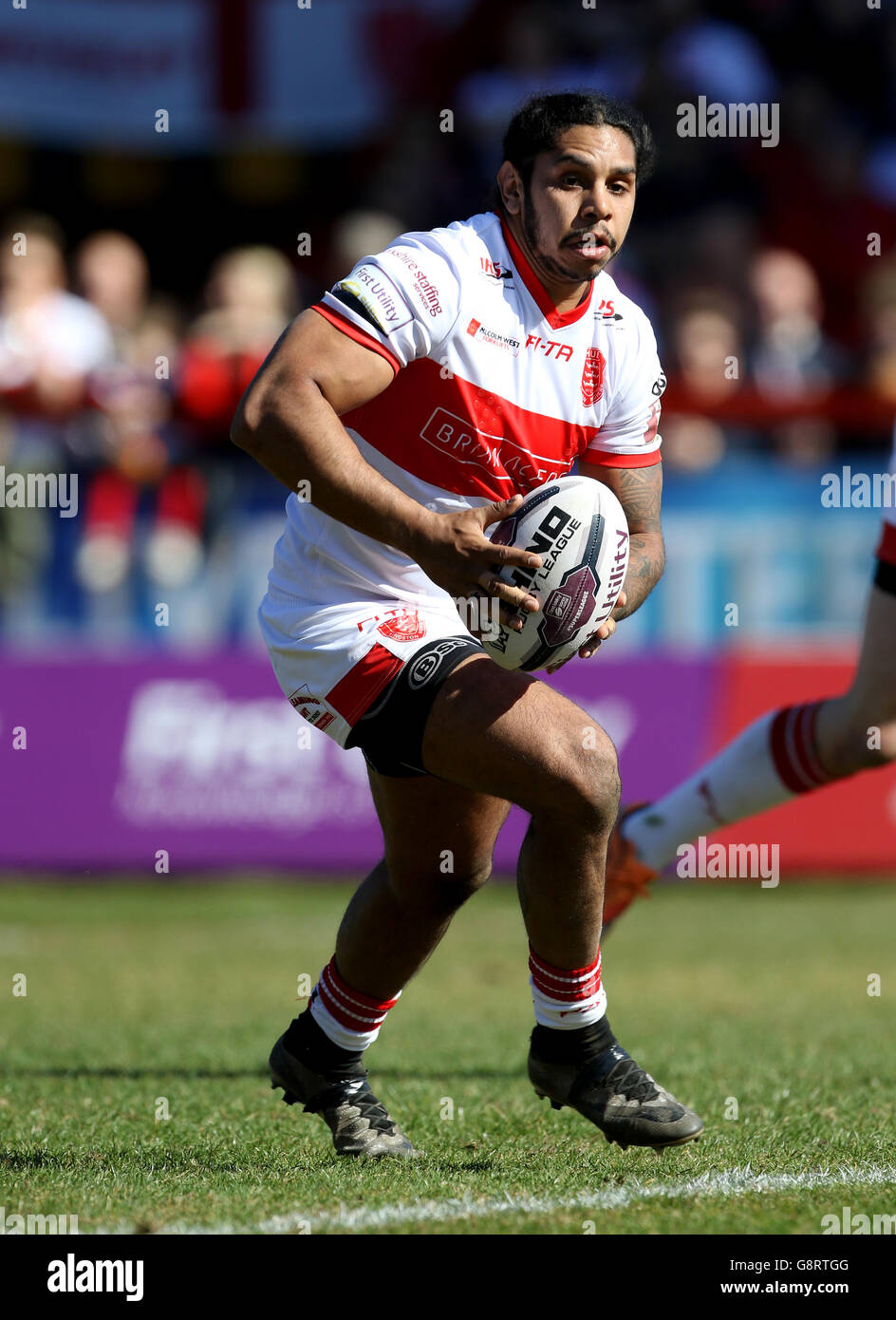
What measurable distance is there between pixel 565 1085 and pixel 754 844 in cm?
618

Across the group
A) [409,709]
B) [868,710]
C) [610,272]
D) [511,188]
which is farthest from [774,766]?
[610,272]

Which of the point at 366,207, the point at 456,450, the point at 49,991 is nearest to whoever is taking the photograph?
the point at 456,450

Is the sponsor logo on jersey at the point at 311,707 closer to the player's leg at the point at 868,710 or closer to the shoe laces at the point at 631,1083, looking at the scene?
the shoe laces at the point at 631,1083

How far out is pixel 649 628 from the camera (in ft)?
34.8

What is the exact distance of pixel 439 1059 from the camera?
246 inches

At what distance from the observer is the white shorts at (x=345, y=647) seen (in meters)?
4.38

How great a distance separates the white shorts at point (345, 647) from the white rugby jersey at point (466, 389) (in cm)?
5

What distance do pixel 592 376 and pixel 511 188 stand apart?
0.52 m

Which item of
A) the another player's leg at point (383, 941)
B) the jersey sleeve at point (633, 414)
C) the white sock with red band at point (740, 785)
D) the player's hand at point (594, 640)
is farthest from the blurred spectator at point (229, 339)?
the player's hand at point (594, 640)

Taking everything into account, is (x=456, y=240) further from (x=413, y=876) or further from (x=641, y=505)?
(x=413, y=876)

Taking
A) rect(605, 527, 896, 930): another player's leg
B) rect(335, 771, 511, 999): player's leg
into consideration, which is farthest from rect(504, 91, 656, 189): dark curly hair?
rect(605, 527, 896, 930): another player's leg

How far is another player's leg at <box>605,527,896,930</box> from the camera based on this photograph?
569 cm
